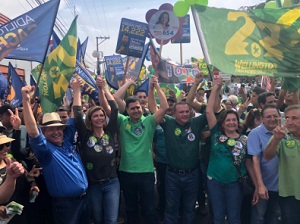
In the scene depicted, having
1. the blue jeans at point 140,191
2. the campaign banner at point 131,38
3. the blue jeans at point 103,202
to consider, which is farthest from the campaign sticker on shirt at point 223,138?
the campaign banner at point 131,38

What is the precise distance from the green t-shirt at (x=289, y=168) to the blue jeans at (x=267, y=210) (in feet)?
1.10

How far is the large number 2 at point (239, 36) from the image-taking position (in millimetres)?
3697

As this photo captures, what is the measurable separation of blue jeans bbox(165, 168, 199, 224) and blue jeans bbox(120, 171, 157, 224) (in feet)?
0.76

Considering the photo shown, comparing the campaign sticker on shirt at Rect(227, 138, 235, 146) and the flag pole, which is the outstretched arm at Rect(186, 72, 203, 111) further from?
the campaign sticker on shirt at Rect(227, 138, 235, 146)

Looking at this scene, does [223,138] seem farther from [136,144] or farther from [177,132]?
[136,144]

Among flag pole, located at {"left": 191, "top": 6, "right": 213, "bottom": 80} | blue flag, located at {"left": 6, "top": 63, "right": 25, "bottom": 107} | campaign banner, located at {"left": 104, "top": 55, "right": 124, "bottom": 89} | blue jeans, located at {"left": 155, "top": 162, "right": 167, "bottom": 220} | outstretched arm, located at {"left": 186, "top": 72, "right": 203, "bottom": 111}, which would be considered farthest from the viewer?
campaign banner, located at {"left": 104, "top": 55, "right": 124, "bottom": 89}

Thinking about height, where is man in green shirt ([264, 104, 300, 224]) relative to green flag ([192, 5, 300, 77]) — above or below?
below

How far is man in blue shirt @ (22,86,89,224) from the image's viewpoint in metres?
3.05

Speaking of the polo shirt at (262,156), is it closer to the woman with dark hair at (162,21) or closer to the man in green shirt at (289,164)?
the man in green shirt at (289,164)

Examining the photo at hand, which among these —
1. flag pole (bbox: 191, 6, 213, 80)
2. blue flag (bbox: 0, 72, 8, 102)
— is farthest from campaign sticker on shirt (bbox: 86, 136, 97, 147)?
blue flag (bbox: 0, 72, 8, 102)

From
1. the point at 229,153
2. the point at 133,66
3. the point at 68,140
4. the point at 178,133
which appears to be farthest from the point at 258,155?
the point at 133,66

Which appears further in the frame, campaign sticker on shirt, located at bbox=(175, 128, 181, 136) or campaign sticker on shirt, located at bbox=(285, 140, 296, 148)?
campaign sticker on shirt, located at bbox=(175, 128, 181, 136)

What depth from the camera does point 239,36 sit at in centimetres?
374

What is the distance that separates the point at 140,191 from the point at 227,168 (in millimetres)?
1162
